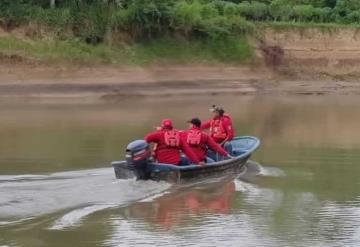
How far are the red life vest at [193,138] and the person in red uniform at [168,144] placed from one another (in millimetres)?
579

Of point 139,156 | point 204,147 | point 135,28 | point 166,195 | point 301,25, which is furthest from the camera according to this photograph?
point 301,25

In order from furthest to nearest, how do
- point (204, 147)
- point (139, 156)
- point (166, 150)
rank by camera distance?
1. point (204, 147)
2. point (166, 150)
3. point (139, 156)

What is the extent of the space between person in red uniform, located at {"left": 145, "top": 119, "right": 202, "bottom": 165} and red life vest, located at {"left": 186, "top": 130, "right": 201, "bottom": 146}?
579mm

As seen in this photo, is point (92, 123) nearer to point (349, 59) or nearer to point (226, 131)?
point (226, 131)

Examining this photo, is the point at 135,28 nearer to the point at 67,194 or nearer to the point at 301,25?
the point at 301,25

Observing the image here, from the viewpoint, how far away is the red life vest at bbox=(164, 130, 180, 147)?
58.3 ft

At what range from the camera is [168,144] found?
1778 cm

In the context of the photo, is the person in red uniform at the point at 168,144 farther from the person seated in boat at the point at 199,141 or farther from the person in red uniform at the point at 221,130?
the person in red uniform at the point at 221,130

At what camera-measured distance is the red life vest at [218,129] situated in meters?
20.7

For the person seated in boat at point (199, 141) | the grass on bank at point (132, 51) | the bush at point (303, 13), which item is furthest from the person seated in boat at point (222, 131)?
the bush at point (303, 13)

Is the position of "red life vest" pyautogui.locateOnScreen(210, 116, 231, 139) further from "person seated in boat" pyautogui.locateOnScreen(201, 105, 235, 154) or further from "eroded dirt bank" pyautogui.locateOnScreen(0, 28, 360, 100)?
"eroded dirt bank" pyautogui.locateOnScreen(0, 28, 360, 100)

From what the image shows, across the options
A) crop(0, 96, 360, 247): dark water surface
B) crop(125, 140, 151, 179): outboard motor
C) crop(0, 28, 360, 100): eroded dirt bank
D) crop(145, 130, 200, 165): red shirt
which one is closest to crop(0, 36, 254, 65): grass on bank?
crop(0, 28, 360, 100): eroded dirt bank

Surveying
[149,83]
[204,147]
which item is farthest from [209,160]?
[149,83]

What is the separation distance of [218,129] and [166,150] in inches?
122
